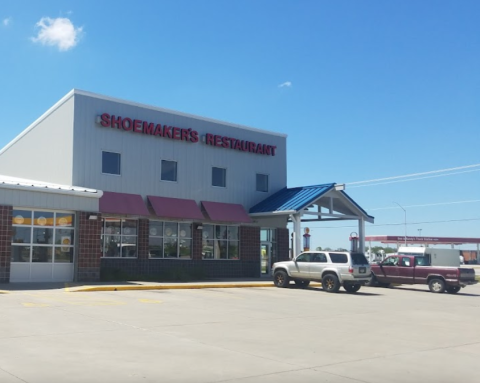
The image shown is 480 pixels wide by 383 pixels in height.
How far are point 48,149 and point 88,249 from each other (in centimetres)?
705

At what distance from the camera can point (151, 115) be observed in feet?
97.8

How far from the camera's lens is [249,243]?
33.3 meters

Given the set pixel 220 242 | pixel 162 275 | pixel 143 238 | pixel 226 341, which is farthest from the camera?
pixel 220 242

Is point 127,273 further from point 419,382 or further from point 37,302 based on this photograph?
point 419,382

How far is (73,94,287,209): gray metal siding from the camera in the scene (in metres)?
27.5

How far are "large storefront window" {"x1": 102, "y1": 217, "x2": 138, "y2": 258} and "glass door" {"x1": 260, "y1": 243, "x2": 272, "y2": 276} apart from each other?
8.81 m

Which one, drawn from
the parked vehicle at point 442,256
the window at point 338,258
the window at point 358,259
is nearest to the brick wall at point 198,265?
the window at point 338,258

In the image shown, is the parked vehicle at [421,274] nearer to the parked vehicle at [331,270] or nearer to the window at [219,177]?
the parked vehicle at [331,270]

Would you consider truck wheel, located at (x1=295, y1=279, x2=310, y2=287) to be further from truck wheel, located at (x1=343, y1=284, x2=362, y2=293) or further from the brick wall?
the brick wall

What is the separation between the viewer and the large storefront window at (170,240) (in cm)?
2941

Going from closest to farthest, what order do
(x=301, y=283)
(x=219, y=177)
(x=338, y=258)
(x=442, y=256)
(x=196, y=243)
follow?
(x=338, y=258) → (x=301, y=283) → (x=442, y=256) → (x=196, y=243) → (x=219, y=177)

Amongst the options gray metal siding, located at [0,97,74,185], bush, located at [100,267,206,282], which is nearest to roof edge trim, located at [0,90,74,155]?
gray metal siding, located at [0,97,74,185]

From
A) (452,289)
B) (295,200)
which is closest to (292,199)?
(295,200)

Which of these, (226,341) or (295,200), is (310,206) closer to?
(295,200)
